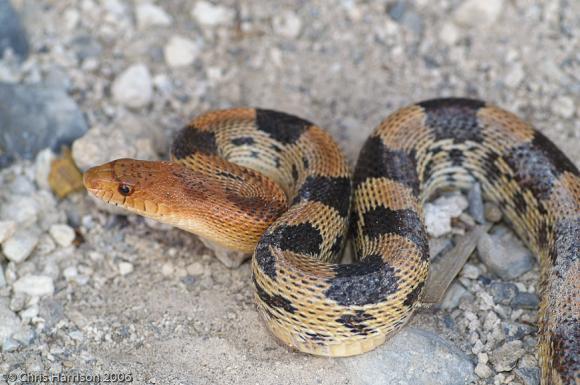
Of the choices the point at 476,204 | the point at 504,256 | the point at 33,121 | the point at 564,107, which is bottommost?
the point at 33,121

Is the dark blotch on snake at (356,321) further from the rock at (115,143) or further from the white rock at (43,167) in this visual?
the white rock at (43,167)

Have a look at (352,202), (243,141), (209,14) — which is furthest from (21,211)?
(209,14)

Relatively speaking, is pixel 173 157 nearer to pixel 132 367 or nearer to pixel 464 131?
pixel 132 367

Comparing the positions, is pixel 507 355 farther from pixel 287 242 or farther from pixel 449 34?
pixel 449 34

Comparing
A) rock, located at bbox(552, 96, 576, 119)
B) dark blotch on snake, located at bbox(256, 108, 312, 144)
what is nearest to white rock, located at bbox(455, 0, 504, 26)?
rock, located at bbox(552, 96, 576, 119)

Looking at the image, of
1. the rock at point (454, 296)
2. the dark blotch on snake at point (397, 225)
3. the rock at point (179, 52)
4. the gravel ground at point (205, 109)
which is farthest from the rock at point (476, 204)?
the rock at point (179, 52)

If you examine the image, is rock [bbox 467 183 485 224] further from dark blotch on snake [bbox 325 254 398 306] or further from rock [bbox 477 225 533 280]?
dark blotch on snake [bbox 325 254 398 306]
